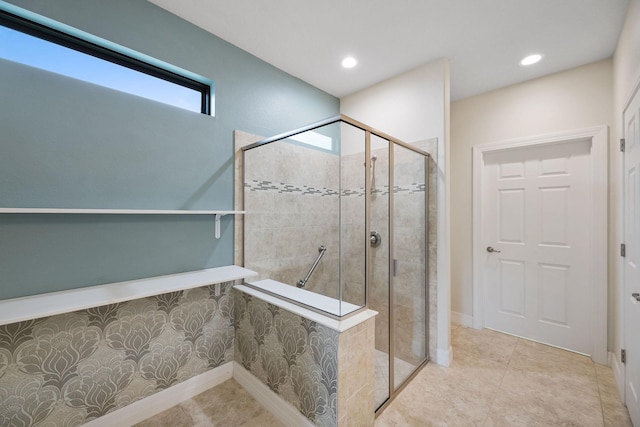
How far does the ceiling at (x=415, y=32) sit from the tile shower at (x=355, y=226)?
742 millimetres

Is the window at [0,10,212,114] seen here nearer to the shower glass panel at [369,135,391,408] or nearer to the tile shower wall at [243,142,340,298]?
the tile shower wall at [243,142,340,298]

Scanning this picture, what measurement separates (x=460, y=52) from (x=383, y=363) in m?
→ 2.51

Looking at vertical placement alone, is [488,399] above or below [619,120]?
below

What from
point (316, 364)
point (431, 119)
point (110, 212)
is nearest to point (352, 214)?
point (316, 364)

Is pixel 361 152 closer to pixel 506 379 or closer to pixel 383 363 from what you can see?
pixel 383 363

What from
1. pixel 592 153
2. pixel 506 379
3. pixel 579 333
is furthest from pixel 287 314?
pixel 592 153

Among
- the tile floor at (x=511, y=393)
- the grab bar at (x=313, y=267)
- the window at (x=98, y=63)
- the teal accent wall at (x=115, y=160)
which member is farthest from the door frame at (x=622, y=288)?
the window at (x=98, y=63)

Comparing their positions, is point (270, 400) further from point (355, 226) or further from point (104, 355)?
point (355, 226)

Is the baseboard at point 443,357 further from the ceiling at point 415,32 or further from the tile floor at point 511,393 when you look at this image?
the ceiling at point 415,32

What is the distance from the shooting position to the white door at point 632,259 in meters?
1.46

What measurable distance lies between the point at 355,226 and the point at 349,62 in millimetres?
1562

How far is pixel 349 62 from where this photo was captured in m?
2.33

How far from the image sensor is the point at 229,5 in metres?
1.70

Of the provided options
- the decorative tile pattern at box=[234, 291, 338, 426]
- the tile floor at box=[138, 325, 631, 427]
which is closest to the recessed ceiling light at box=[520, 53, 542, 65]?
the tile floor at box=[138, 325, 631, 427]
